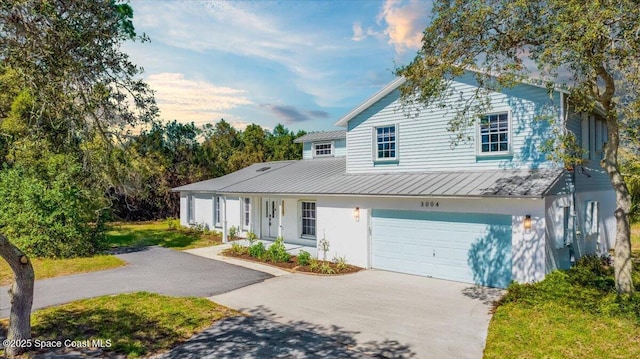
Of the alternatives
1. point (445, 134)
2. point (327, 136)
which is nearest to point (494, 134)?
point (445, 134)

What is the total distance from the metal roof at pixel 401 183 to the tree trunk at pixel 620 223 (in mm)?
1370

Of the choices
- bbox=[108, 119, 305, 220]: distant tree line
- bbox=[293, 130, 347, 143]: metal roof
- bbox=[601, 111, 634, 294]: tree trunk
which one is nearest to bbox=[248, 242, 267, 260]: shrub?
bbox=[293, 130, 347, 143]: metal roof

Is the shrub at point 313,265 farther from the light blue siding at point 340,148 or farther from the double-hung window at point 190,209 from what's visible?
the double-hung window at point 190,209

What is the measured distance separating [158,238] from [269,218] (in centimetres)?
644

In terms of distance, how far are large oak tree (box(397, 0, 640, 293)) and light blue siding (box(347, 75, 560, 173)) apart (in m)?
1.55

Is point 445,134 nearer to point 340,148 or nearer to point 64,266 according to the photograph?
point 340,148

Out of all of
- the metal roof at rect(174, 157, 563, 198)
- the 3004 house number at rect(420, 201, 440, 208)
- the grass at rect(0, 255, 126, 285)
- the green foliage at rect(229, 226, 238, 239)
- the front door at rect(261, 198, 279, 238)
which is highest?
the metal roof at rect(174, 157, 563, 198)

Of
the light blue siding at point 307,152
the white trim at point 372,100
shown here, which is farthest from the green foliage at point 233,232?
the white trim at point 372,100

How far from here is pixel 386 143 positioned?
1495 cm

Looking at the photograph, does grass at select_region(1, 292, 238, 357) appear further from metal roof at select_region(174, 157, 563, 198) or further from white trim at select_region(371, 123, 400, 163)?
white trim at select_region(371, 123, 400, 163)

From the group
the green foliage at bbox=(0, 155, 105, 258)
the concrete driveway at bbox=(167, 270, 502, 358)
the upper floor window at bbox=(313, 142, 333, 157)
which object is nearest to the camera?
the concrete driveway at bbox=(167, 270, 502, 358)

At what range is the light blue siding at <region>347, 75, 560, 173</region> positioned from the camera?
1172 cm

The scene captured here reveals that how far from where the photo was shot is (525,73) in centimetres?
911

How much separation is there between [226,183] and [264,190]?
553 cm
